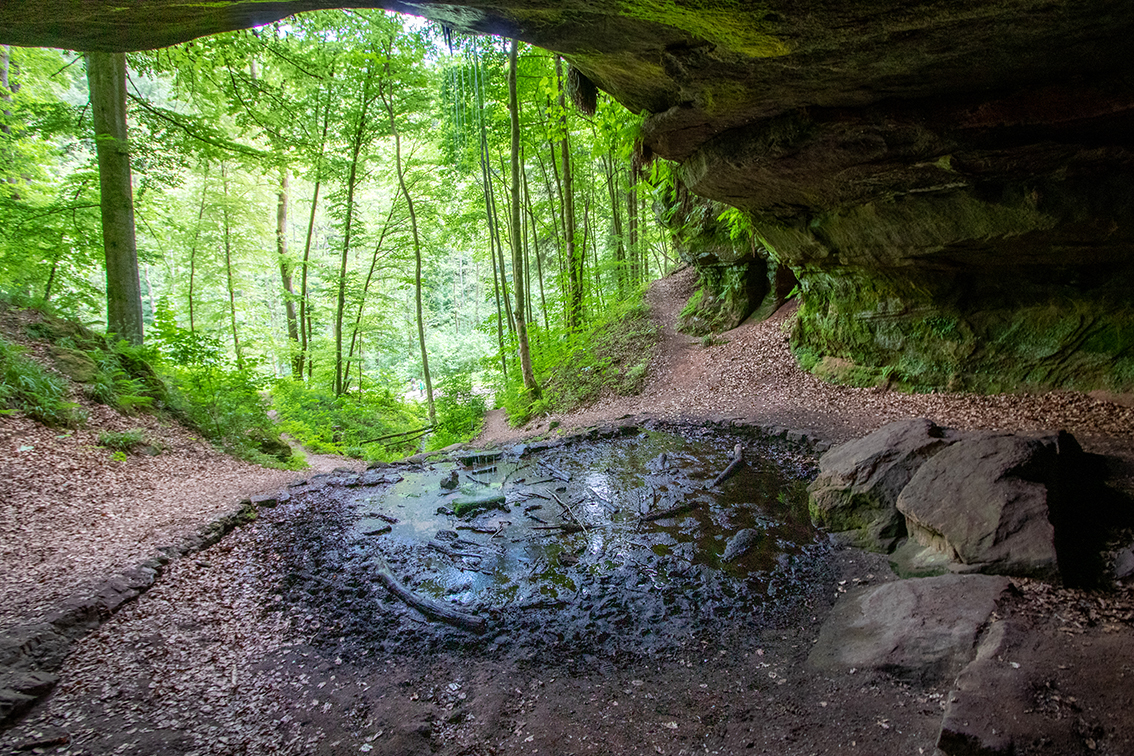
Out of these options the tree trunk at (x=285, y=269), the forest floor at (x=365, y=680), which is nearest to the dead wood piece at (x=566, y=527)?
the forest floor at (x=365, y=680)

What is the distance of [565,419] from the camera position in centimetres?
1292

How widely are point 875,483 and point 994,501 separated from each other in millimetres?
1144

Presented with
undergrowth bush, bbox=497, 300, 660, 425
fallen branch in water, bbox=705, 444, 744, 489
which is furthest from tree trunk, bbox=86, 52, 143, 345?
fallen branch in water, bbox=705, 444, 744, 489

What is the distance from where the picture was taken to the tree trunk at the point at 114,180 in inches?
338

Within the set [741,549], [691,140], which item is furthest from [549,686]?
[691,140]

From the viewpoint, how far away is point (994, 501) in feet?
14.7

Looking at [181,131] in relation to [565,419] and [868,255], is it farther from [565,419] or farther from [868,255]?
[868,255]

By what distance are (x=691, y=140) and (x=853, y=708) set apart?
693 cm

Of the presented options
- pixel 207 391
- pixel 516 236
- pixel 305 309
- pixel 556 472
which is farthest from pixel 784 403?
pixel 305 309

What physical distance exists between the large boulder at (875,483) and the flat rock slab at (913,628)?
3.60ft

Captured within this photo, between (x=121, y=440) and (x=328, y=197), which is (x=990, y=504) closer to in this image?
(x=121, y=440)

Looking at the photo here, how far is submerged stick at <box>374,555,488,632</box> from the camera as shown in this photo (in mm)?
4559

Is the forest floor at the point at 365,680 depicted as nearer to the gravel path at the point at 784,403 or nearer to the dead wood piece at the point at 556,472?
the gravel path at the point at 784,403

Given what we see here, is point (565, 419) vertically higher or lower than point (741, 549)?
higher
